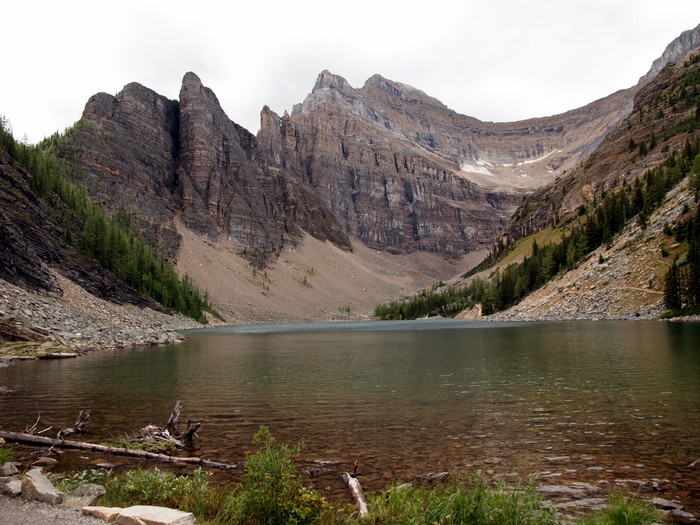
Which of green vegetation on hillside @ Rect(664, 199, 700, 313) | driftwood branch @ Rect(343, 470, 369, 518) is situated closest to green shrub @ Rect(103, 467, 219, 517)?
driftwood branch @ Rect(343, 470, 369, 518)

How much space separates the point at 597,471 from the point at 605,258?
92.8 metres

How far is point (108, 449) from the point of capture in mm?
13664

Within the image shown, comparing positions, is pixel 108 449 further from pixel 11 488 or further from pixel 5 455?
pixel 11 488

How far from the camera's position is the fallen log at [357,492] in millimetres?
8469

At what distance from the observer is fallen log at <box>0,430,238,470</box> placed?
1312 cm

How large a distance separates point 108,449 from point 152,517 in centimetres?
754

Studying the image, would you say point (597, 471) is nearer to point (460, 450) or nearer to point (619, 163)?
point (460, 450)

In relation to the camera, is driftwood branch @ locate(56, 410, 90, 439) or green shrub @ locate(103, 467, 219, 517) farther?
driftwood branch @ locate(56, 410, 90, 439)

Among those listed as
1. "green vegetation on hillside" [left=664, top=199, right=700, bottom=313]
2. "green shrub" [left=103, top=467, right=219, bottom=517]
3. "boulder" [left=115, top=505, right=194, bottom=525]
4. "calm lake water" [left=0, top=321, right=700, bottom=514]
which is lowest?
"calm lake water" [left=0, top=321, right=700, bottom=514]

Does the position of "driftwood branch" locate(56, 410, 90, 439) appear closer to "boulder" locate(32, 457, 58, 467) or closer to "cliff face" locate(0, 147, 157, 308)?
"boulder" locate(32, 457, 58, 467)

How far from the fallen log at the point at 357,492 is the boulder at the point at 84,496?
5.22m

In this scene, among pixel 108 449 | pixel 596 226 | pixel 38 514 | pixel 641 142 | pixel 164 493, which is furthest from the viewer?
pixel 641 142

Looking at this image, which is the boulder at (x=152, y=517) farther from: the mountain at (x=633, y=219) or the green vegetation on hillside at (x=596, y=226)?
the green vegetation on hillside at (x=596, y=226)

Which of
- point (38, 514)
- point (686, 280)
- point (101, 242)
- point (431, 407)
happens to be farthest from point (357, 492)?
point (101, 242)
